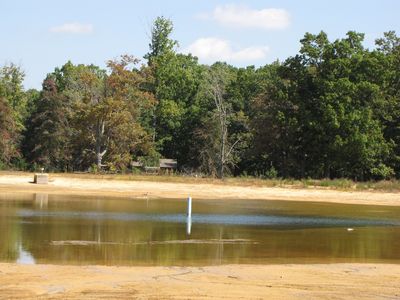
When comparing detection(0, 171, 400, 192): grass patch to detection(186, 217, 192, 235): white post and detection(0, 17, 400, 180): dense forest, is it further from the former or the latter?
detection(186, 217, 192, 235): white post

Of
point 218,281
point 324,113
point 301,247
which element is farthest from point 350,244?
point 324,113

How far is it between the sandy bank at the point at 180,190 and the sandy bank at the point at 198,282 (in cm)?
2817

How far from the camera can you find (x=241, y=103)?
74.4 metres

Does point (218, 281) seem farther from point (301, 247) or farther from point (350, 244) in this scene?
point (350, 244)

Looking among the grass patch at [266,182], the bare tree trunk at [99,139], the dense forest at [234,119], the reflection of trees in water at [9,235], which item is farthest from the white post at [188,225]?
the bare tree trunk at [99,139]

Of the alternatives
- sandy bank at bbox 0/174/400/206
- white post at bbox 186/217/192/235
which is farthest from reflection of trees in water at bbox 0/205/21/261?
sandy bank at bbox 0/174/400/206

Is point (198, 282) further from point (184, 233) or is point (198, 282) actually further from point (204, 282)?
point (184, 233)

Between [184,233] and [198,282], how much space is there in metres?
11.0

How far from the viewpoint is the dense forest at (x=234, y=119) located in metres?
57.4

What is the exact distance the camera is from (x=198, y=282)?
1272 cm

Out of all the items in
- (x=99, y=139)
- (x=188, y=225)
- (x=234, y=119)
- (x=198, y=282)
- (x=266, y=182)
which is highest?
(x=234, y=119)

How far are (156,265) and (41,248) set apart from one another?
4270 mm

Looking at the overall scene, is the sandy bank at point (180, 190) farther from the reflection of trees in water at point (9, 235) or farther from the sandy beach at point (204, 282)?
the sandy beach at point (204, 282)

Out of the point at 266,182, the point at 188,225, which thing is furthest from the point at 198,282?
the point at 266,182
